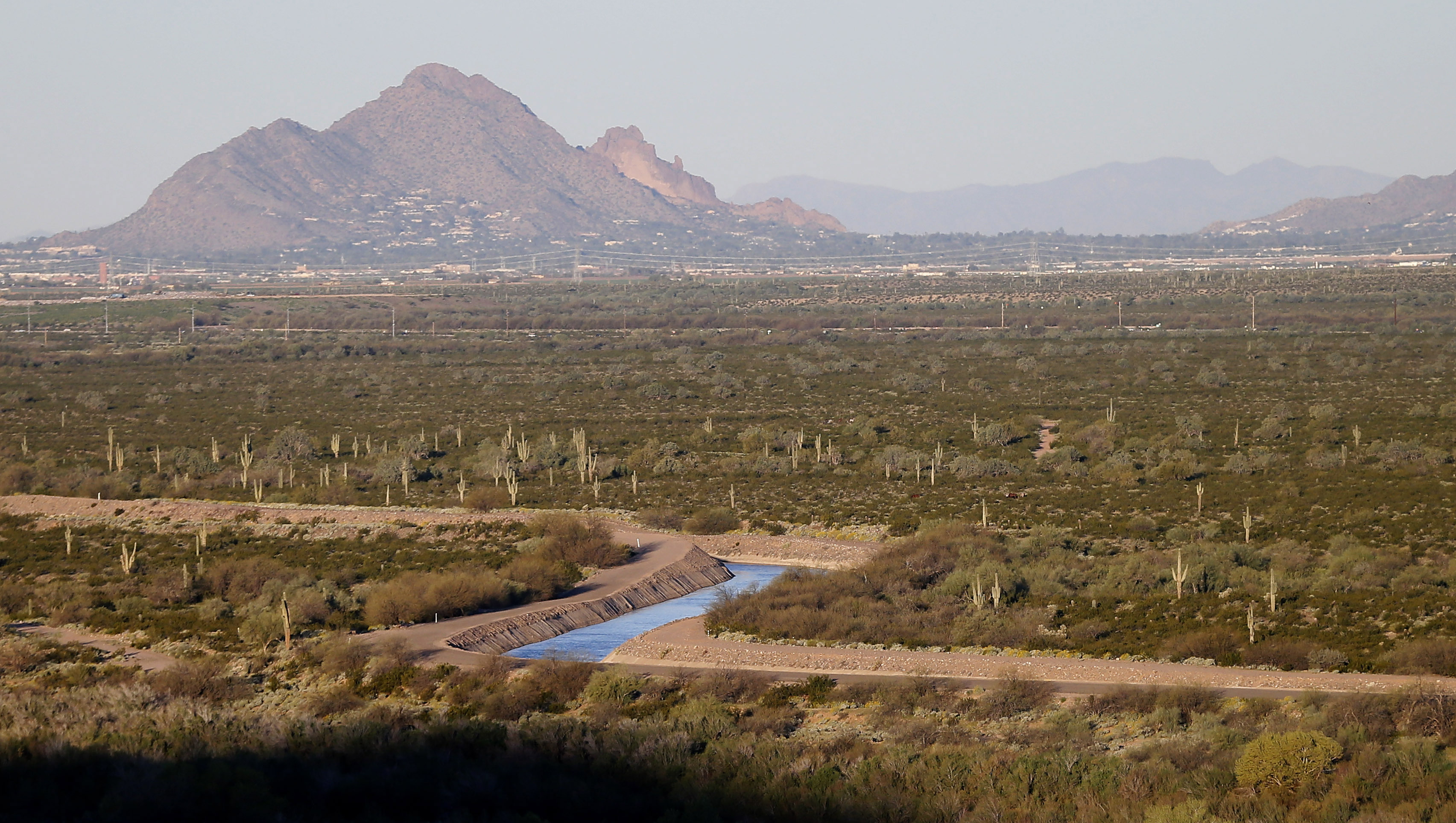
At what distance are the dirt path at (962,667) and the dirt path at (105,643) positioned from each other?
902cm

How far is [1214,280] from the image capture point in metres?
186

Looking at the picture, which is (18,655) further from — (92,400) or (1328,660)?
(92,400)

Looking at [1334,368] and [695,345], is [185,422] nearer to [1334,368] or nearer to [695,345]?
[695,345]

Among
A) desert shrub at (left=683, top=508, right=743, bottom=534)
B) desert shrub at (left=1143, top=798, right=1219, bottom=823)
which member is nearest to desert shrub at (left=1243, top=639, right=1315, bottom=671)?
desert shrub at (left=1143, top=798, right=1219, bottom=823)

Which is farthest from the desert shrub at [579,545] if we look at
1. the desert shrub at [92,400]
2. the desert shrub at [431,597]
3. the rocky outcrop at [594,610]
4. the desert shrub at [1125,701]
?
the desert shrub at [92,400]

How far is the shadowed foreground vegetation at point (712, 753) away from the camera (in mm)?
Result: 16484

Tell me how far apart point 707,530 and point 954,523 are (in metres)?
8.14

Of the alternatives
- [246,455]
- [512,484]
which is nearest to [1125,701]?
[512,484]

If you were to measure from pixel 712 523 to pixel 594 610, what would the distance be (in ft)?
33.2

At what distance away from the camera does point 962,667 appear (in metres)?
25.7

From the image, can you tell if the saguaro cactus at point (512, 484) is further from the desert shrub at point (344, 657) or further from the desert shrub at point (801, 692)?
the desert shrub at point (801, 692)

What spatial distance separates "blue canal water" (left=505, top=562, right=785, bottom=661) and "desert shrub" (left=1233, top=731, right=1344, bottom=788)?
46.3ft

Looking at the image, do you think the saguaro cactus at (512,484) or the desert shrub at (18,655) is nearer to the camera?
the desert shrub at (18,655)

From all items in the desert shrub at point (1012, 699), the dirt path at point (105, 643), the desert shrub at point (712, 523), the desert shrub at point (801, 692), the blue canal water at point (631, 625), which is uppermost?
the desert shrub at point (1012, 699)
